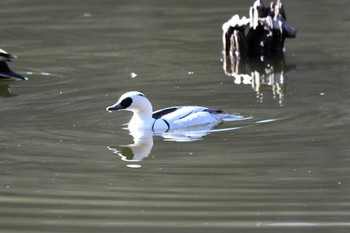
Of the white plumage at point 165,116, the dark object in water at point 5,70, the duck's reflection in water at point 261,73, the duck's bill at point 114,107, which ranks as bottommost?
the duck's reflection in water at point 261,73

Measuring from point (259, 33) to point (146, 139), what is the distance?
5303mm

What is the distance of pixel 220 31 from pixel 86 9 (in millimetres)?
3283

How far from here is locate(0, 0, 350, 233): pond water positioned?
757 cm

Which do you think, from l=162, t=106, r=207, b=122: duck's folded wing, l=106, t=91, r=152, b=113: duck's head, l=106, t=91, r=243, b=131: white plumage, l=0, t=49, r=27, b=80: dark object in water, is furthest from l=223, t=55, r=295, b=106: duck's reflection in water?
l=0, t=49, r=27, b=80: dark object in water

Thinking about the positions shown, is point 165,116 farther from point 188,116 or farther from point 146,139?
point 146,139

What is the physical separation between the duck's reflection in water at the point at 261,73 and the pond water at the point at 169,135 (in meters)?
0.05

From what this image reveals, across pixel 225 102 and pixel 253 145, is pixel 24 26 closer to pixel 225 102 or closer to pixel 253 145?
pixel 225 102

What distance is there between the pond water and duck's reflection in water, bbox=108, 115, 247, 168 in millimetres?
33

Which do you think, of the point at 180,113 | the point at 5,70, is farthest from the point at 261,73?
the point at 180,113

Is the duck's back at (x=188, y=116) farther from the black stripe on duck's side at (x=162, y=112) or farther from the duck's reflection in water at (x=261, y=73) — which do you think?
the duck's reflection in water at (x=261, y=73)

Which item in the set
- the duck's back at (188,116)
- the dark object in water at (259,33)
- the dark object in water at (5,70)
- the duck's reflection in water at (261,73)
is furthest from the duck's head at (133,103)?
the dark object in water at (259,33)

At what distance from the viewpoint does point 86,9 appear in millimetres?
19547

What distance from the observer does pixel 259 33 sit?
617 inches

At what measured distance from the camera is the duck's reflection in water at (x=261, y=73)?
1295 centimetres
